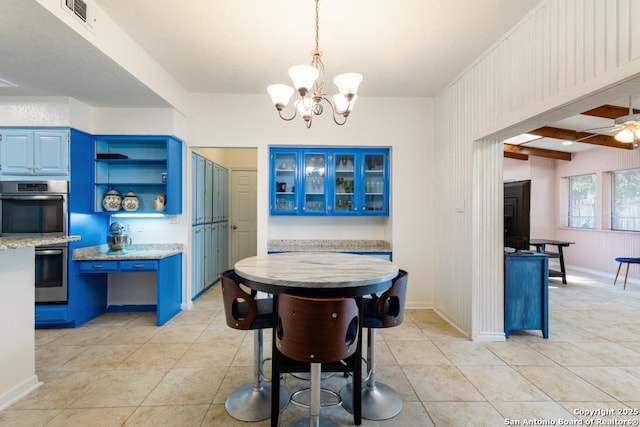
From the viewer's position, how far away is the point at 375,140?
4.16 meters

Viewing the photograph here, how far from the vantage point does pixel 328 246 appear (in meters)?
4.32

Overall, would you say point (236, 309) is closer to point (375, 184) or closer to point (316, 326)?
point (316, 326)

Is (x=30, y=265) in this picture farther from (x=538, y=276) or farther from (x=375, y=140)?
(x=538, y=276)

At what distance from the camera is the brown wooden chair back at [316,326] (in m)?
1.47

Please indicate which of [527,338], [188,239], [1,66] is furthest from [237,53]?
[527,338]

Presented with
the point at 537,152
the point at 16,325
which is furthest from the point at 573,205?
the point at 16,325

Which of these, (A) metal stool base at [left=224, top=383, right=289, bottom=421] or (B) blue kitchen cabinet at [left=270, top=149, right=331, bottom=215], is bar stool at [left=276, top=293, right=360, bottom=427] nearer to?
(A) metal stool base at [left=224, top=383, right=289, bottom=421]

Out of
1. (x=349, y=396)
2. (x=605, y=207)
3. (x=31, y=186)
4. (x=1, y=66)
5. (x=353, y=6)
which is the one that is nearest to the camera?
(x=349, y=396)

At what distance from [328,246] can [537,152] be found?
5696mm

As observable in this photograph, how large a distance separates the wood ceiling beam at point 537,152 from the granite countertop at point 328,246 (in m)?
4.53

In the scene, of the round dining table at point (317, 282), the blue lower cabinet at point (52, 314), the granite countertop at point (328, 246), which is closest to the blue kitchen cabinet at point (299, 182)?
the granite countertop at point (328, 246)

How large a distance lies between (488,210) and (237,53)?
9.71 ft

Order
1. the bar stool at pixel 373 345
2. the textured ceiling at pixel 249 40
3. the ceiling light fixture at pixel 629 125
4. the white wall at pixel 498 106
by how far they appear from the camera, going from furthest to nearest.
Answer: the ceiling light fixture at pixel 629 125
the textured ceiling at pixel 249 40
the bar stool at pixel 373 345
the white wall at pixel 498 106

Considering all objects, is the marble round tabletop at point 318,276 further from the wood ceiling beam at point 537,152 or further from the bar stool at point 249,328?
the wood ceiling beam at point 537,152
